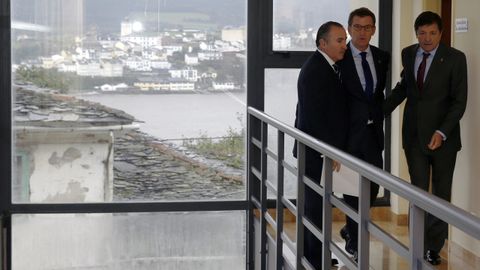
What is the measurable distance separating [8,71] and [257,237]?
2.32 meters

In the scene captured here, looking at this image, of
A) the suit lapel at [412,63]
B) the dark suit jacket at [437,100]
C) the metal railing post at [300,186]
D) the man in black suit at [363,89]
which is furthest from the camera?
the suit lapel at [412,63]

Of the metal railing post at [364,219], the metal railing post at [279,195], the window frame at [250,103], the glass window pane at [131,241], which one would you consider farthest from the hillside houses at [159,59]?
the metal railing post at [364,219]

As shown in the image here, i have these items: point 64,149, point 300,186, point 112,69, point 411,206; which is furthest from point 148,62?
point 411,206

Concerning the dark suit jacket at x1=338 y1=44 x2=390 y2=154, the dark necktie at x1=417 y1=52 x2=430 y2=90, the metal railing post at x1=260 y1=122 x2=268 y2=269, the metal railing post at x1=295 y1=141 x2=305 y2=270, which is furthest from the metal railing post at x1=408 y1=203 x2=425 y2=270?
the metal railing post at x1=260 y1=122 x2=268 y2=269

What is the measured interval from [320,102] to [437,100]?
803 millimetres

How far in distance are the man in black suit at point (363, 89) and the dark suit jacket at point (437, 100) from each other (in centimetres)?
25

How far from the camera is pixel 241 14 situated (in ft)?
22.8

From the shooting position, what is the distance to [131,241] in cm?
700

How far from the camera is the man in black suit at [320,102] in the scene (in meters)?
4.73

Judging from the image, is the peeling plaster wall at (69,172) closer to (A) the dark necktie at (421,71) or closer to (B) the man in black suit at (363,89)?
(B) the man in black suit at (363,89)

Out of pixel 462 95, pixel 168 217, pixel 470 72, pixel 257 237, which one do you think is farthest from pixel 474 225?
pixel 168 217

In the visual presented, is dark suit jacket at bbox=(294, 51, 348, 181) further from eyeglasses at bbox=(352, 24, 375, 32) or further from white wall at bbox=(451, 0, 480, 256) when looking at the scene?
white wall at bbox=(451, 0, 480, 256)

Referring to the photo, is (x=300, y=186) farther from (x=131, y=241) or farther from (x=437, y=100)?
(x=131, y=241)

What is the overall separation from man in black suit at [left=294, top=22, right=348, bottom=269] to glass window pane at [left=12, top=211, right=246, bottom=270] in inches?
87.0
